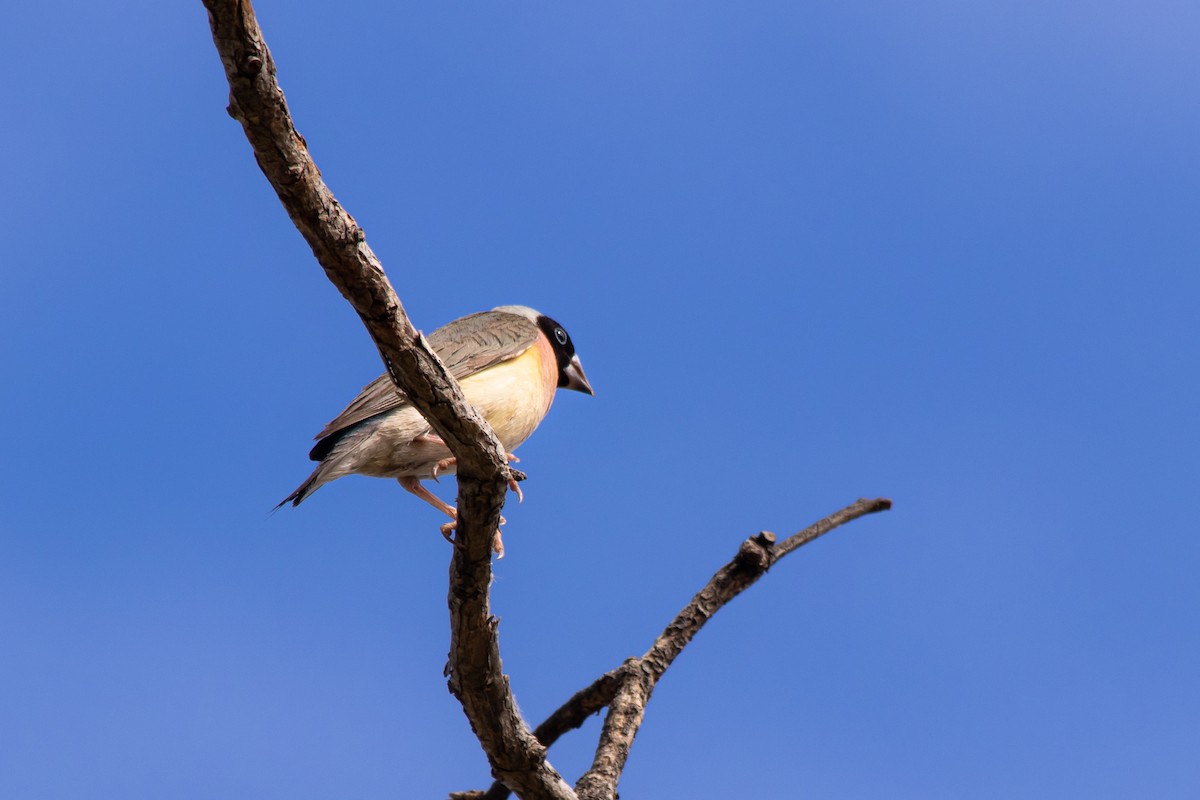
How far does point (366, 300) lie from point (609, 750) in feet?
8.77

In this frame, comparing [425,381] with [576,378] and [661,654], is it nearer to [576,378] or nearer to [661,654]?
[661,654]

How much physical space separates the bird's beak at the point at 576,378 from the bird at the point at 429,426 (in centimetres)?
117

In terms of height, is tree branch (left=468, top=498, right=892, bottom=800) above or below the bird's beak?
below

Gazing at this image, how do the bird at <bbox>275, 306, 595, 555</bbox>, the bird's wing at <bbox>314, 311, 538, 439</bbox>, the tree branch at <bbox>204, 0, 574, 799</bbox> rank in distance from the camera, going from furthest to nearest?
1. the bird's wing at <bbox>314, 311, 538, 439</bbox>
2. the bird at <bbox>275, 306, 595, 555</bbox>
3. the tree branch at <bbox>204, 0, 574, 799</bbox>

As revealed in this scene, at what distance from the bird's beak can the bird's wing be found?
1058 millimetres

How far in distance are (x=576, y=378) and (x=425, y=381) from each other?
18.1 ft

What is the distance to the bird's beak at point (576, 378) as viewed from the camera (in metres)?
9.50

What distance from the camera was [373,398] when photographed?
6.91 m

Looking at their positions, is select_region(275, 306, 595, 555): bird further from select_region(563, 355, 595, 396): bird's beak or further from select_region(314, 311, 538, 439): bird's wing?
select_region(563, 355, 595, 396): bird's beak

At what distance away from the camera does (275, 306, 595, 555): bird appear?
663 centimetres

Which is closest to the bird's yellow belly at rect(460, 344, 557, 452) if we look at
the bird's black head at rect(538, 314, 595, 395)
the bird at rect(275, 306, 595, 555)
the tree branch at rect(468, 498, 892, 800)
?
the bird at rect(275, 306, 595, 555)

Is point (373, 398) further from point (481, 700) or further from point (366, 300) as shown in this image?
point (366, 300)

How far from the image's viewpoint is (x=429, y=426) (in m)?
6.06

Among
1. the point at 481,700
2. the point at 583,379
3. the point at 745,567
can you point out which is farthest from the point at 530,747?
the point at 583,379
